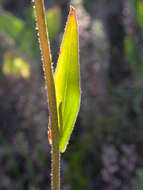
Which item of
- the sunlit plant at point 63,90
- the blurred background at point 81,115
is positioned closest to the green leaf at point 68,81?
the sunlit plant at point 63,90

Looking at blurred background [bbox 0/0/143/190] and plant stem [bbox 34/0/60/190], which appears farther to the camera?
blurred background [bbox 0/0/143/190]

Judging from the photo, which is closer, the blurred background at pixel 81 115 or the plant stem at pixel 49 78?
the plant stem at pixel 49 78

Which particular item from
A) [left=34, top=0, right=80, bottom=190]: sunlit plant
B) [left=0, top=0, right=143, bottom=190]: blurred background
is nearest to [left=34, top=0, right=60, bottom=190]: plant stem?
[left=34, top=0, right=80, bottom=190]: sunlit plant

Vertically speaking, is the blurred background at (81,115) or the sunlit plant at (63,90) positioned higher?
the sunlit plant at (63,90)

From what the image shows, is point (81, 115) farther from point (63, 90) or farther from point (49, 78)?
point (49, 78)

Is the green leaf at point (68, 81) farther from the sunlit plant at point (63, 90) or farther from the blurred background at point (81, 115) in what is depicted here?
the blurred background at point (81, 115)

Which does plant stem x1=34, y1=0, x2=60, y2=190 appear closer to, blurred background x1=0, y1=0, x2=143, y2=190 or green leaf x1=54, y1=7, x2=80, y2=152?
green leaf x1=54, y1=7, x2=80, y2=152
